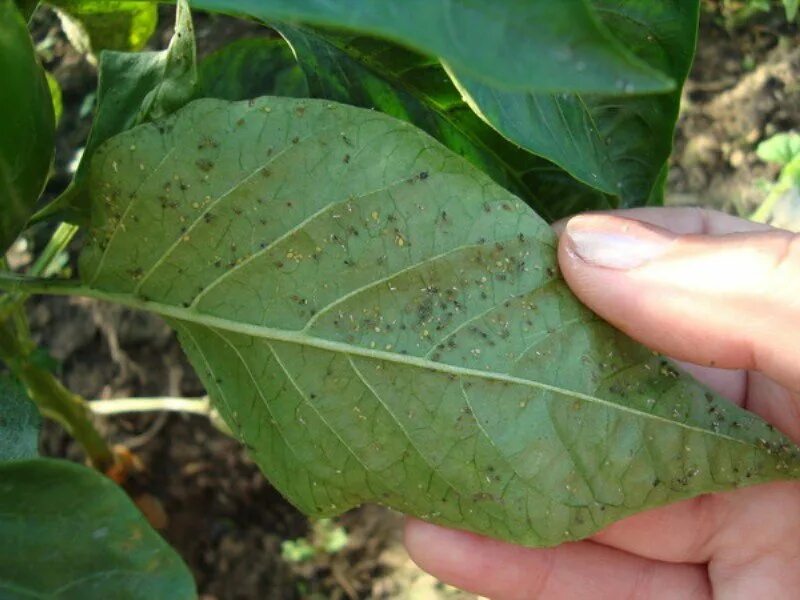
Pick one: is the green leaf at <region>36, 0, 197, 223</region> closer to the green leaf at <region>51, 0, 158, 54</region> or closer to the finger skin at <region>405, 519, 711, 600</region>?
the green leaf at <region>51, 0, 158, 54</region>

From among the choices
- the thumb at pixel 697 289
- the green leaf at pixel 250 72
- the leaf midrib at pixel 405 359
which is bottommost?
the leaf midrib at pixel 405 359

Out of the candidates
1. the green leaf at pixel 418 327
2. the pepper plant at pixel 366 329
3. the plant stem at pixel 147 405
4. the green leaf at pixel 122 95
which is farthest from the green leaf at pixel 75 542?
the plant stem at pixel 147 405

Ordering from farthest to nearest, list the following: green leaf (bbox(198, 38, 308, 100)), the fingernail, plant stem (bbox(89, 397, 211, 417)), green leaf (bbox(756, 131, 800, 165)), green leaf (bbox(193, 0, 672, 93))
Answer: green leaf (bbox(756, 131, 800, 165))
plant stem (bbox(89, 397, 211, 417))
green leaf (bbox(198, 38, 308, 100))
the fingernail
green leaf (bbox(193, 0, 672, 93))

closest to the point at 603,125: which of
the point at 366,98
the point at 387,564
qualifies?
the point at 366,98

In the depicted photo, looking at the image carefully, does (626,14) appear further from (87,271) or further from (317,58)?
(87,271)

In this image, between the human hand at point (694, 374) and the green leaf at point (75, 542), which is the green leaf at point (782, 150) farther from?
the green leaf at point (75, 542)

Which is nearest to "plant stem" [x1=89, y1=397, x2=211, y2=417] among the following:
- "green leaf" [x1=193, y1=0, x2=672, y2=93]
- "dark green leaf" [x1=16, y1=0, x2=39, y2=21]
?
"dark green leaf" [x1=16, y1=0, x2=39, y2=21]
